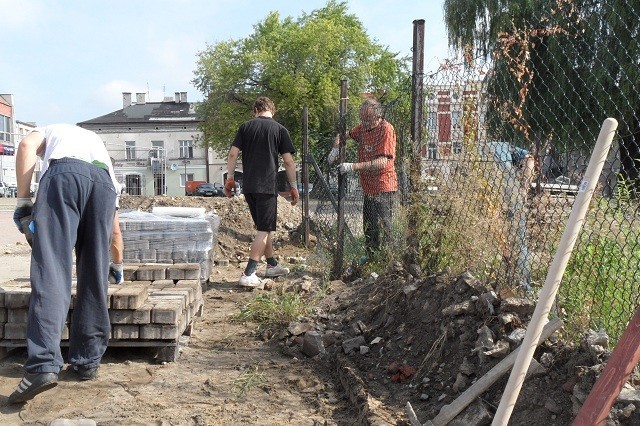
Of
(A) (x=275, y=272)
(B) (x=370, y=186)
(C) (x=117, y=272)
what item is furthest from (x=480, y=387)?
(A) (x=275, y=272)

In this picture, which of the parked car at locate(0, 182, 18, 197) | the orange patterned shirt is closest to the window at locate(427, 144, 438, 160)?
the orange patterned shirt

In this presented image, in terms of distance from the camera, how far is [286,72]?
38.5 m

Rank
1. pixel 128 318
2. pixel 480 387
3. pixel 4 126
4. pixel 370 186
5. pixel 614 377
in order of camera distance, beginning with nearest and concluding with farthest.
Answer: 1. pixel 614 377
2. pixel 480 387
3. pixel 128 318
4. pixel 370 186
5. pixel 4 126

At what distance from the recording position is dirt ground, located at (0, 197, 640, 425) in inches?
120

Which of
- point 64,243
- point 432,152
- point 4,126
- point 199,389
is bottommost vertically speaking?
point 199,389

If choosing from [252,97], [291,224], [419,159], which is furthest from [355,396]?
[252,97]

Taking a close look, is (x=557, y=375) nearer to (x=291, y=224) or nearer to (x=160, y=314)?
(x=160, y=314)

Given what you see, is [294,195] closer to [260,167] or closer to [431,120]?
[260,167]

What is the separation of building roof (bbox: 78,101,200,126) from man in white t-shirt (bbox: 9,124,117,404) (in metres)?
62.6

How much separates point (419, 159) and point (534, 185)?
1552mm

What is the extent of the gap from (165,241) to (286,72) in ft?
107

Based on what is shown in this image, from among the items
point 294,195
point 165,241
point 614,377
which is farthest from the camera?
point 294,195

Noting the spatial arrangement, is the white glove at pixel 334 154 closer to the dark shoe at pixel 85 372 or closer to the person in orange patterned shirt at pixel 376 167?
the person in orange patterned shirt at pixel 376 167

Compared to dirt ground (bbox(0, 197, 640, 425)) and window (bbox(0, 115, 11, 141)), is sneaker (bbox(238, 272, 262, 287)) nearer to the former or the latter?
dirt ground (bbox(0, 197, 640, 425))
